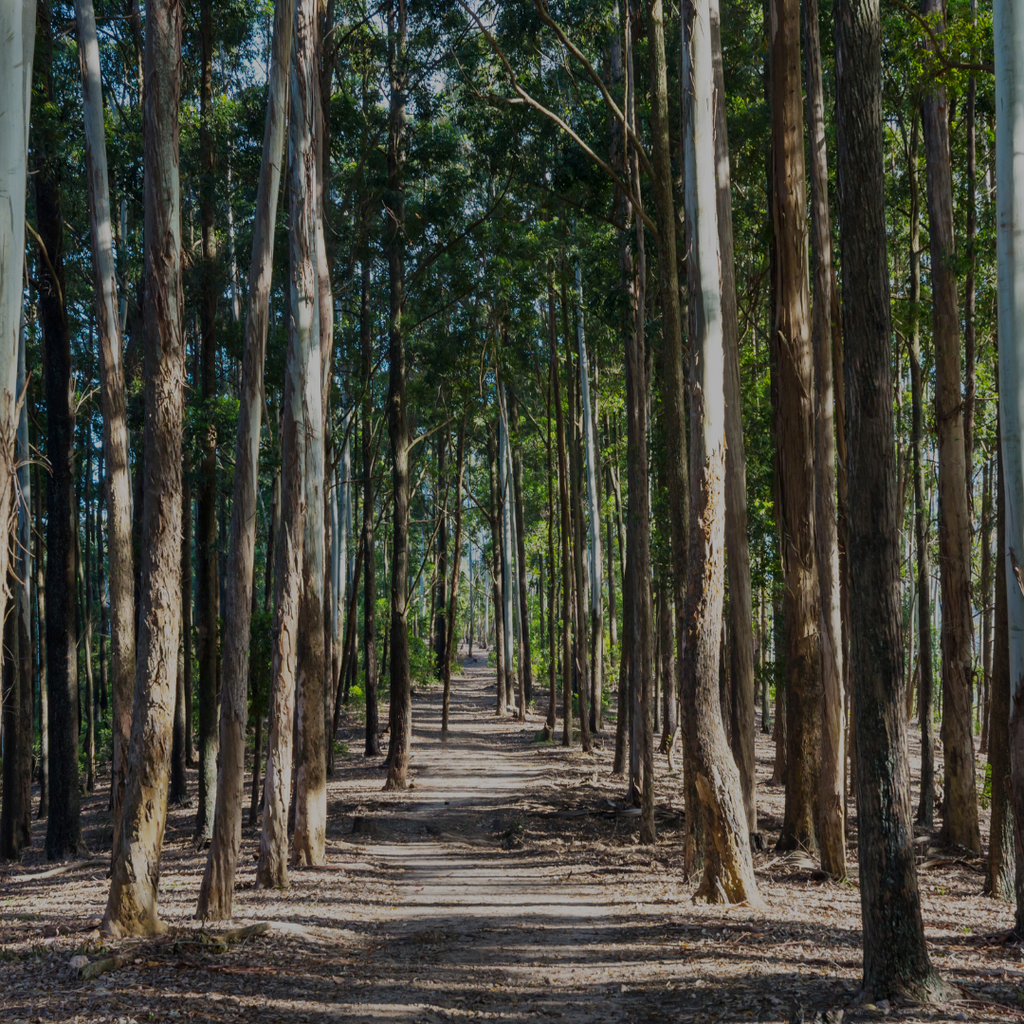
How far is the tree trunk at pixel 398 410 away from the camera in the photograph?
1577 centimetres

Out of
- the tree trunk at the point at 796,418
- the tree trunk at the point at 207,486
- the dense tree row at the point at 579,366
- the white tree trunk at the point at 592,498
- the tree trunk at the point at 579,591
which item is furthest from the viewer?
the white tree trunk at the point at 592,498

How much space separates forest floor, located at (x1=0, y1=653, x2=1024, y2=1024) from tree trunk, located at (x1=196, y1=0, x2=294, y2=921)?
0.55m

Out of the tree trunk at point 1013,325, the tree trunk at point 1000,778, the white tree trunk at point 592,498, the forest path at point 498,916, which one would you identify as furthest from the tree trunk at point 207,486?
the tree trunk at point 1013,325

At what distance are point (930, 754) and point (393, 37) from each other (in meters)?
15.2

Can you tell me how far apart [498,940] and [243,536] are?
3.80 meters

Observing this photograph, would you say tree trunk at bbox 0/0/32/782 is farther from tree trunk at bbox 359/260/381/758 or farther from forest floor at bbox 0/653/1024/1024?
tree trunk at bbox 359/260/381/758

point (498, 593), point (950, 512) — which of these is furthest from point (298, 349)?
point (498, 593)

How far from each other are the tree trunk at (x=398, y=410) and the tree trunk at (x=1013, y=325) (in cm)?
1158

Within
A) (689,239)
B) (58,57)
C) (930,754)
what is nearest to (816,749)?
(930,754)

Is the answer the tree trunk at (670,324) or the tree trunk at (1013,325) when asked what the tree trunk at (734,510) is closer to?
the tree trunk at (670,324)

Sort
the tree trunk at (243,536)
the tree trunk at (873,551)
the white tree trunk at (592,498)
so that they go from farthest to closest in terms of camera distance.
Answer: the white tree trunk at (592,498), the tree trunk at (243,536), the tree trunk at (873,551)

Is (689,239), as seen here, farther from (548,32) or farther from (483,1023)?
(548,32)

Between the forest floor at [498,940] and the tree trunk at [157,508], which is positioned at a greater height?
the tree trunk at [157,508]

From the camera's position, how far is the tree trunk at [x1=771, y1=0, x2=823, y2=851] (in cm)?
978
